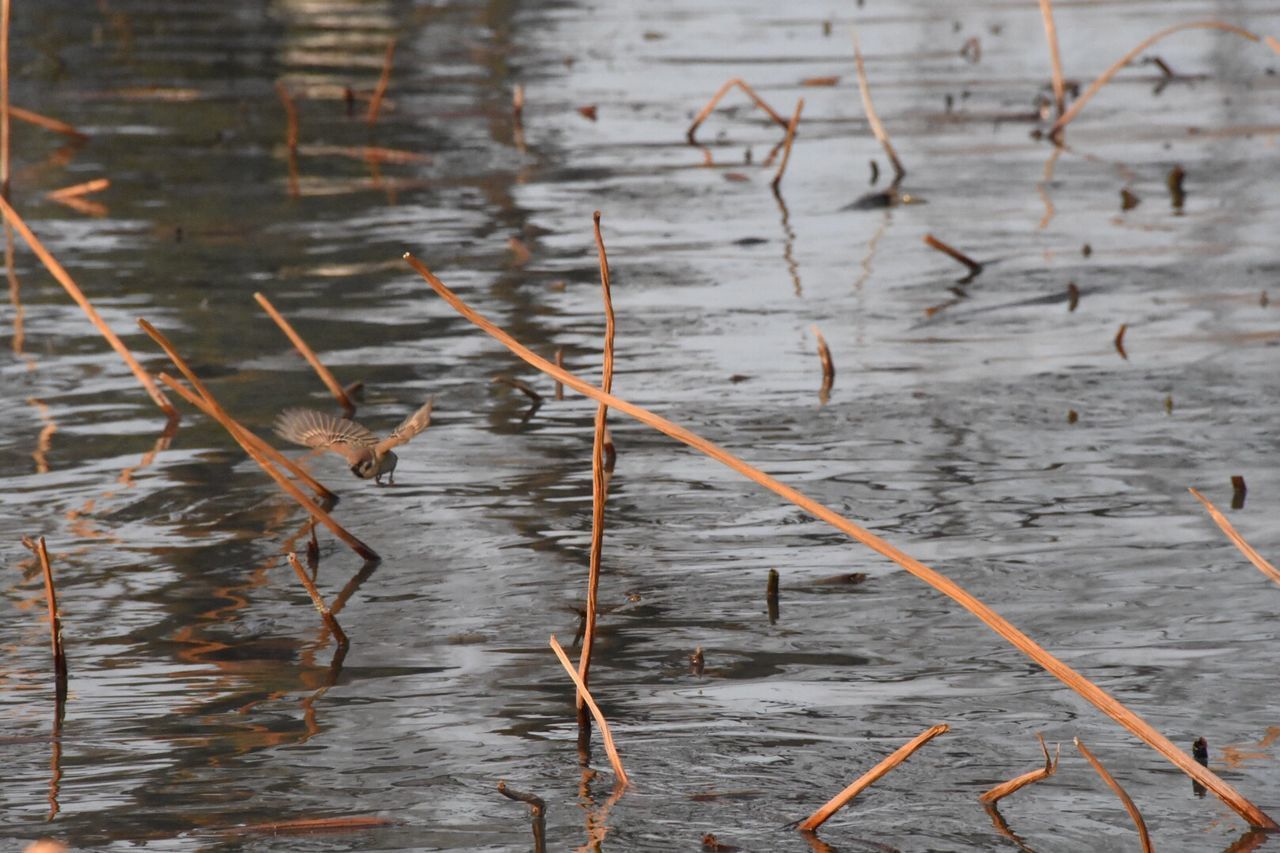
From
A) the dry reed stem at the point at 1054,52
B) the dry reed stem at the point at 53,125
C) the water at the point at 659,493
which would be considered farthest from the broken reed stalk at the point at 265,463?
the dry reed stem at the point at 1054,52

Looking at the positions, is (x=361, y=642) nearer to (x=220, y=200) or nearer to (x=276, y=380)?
(x=276, y=380)

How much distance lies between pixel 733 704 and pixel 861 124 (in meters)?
→ 9.30

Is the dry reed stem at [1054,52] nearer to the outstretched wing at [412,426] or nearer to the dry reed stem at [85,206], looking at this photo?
the dry reed stem at [85,206]

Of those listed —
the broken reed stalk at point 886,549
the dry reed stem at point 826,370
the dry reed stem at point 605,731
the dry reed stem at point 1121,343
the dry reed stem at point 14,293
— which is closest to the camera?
the broken reed stalk at point 886,549

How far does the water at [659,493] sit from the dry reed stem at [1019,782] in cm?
7

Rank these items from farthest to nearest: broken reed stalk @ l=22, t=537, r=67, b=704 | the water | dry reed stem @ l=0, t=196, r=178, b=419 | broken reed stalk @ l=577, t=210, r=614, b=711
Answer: dry reed stem @ l=0, t=196, r=178, b=419 < broken reed stalk @ l=22, t=537, r=67, b=704 < the water < broken reed stalk @ l=577, t=210, r=614, b=711

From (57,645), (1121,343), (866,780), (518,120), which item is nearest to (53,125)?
(518,120)

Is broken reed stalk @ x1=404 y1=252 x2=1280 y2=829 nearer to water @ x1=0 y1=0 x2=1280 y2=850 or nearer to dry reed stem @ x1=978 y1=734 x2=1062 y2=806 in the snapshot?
dry reed stem @ x1=978 y1=734 x2=1062 y2=806

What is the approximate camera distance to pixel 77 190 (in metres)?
10.5

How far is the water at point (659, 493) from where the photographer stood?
11.9 feet

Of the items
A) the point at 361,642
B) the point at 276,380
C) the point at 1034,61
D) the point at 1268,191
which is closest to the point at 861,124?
the point at 1268,191

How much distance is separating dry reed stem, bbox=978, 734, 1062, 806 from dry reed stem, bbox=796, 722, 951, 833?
0.16 metres

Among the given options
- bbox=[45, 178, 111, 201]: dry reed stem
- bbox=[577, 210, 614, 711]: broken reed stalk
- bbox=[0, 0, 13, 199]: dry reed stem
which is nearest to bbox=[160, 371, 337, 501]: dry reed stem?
bbox=[577, 210, 614, 711]: broken reed stalk

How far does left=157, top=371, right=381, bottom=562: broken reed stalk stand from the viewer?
461 cm
